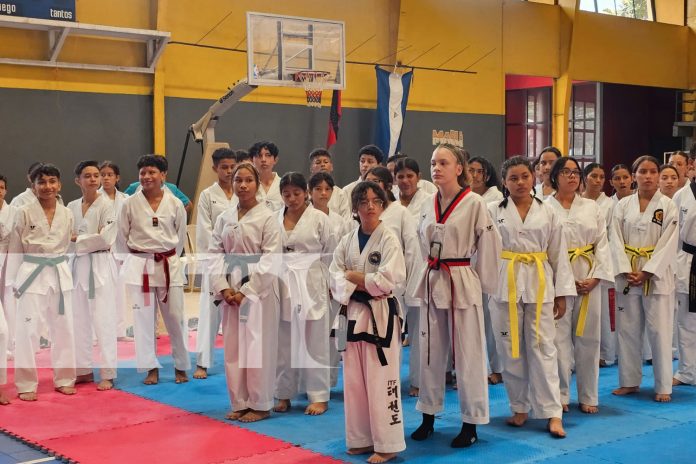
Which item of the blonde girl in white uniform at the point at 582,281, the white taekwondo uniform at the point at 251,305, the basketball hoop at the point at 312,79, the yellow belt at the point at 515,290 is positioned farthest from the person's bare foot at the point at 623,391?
the basketball hoop at the point at 312,79

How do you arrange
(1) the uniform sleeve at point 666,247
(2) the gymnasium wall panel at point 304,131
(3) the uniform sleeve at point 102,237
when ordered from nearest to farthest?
(1) the uniform sleeve at point 666,247 → (3) the uniform sleeve at point 102,237 → (2) the gymnasium wall panel at point 304,131

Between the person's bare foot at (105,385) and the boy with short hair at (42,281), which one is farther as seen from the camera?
the person's bare foot at (105,385)

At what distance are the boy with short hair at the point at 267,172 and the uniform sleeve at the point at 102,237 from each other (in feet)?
3.44

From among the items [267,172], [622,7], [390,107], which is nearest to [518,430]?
[267,172]

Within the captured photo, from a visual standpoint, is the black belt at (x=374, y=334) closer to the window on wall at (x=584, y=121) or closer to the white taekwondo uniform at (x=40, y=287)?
the white taekwondo uniform at (x=40, y=287)

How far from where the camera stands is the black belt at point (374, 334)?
13.2ft

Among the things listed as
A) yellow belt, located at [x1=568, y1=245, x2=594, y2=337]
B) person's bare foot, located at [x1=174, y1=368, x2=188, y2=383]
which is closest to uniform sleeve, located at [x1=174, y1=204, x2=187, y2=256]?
person's bare foot, located at [x1=174, y1=368, x2=188, y2=383]

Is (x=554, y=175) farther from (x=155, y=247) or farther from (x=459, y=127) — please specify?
(x=459, y=127)

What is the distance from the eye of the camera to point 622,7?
15.5 metres

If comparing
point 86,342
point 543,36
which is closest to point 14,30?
point 86,342

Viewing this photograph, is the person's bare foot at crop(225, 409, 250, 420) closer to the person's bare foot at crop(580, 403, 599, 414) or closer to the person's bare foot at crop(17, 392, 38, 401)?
the person's bare foot at crop(17, 392, 38, 401)

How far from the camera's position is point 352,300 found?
13.5 ft

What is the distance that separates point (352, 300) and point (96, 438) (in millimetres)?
1573

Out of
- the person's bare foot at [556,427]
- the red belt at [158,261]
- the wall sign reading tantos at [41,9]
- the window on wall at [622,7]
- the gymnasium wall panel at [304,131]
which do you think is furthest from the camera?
the window on wall at [622,7]
